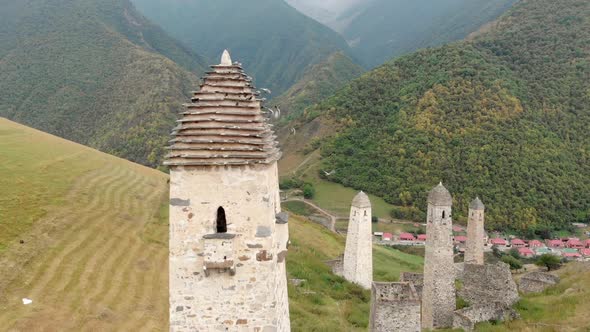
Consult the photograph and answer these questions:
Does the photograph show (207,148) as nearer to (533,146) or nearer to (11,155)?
(11,155)

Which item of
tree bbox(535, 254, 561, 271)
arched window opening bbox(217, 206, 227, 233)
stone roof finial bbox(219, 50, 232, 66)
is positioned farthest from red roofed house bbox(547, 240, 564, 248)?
stone roof finial bbox(219, 50, 232, 66)

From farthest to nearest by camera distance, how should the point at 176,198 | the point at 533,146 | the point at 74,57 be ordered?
1. the point at 74,57
2. the point at 533,146
3. the point at 176,198

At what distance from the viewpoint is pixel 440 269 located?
21.1 metres

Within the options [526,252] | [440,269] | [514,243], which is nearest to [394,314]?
[440,269]

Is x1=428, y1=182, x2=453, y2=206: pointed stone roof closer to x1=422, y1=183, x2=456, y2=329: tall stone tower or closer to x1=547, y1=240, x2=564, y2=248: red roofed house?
x1=422, y1=183, x2=456, y2=329: tall stone tower

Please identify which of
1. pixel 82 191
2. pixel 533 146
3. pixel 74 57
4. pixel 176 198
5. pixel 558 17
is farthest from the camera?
pixel 74 57

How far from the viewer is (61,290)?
55.8ft

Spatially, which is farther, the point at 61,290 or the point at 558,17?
the point at 558,17

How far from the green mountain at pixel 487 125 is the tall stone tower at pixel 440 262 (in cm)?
3401

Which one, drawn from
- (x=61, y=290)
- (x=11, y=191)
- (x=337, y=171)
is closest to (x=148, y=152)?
(x=337, y=171)

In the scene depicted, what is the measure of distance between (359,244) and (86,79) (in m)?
78.3

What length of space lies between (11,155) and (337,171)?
4540 cm

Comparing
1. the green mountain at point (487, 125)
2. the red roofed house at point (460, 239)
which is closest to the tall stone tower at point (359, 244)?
the red roofed house at point (460, 239)

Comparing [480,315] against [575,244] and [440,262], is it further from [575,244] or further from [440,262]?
[575,244]
